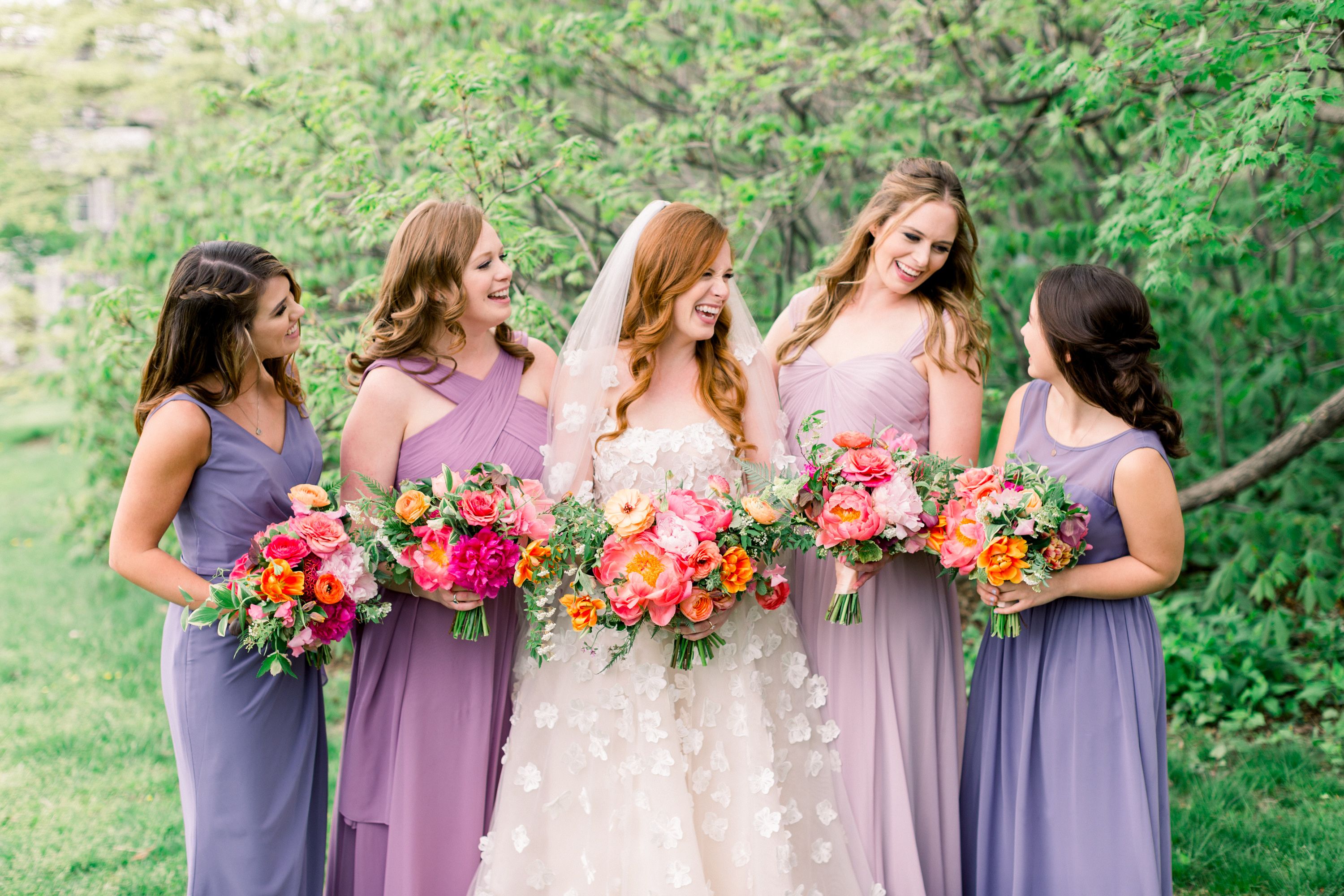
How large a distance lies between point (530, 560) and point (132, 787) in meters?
4.05

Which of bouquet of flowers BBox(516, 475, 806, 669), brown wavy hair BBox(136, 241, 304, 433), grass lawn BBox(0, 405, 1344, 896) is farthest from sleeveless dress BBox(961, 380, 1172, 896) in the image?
brown wavy hair BBox(136, 241, 304, 433)

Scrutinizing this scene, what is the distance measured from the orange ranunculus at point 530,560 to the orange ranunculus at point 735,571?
0.55 m

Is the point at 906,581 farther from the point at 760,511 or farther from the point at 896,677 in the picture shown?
the point at 760,511

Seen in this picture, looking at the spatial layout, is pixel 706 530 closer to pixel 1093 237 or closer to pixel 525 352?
pixel 525 352

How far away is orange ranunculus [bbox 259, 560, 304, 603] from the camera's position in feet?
9.84

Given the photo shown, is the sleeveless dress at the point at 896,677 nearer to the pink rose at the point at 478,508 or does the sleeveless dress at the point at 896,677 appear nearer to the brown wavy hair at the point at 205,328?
the pink rose at the point at 478,508

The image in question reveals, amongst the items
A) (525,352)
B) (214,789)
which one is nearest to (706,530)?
(525,352)

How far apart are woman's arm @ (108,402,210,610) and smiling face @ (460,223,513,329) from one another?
96 centimetres

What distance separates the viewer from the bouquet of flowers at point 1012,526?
10.1ft

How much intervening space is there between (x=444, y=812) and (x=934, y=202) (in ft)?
9.31

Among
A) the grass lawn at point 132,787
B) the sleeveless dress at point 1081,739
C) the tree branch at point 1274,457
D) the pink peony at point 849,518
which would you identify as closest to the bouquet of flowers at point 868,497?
the pink peony at point 849,518

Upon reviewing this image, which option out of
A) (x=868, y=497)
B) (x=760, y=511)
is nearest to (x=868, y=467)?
(x=868, y=497)

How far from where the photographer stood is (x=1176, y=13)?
4402 millimetres

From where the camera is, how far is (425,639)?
141 inches
